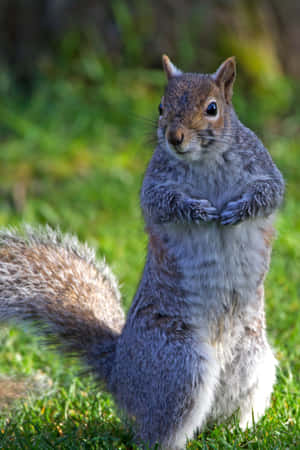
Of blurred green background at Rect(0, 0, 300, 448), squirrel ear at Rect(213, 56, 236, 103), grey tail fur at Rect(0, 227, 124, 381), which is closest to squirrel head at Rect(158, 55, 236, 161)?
squirrel ear at Rect(213, 56, 236, 103)

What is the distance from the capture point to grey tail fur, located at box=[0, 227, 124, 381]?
2213 millimetres

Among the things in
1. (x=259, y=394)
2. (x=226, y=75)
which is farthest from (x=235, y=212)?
(x=259, y=394)

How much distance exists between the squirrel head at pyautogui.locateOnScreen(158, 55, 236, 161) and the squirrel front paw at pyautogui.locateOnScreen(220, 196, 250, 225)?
169mm

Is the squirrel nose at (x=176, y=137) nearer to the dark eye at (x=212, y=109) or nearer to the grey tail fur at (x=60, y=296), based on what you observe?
the dark eye at (x=212, y=109)

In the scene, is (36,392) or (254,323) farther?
(36,392)

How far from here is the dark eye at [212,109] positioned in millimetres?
1933

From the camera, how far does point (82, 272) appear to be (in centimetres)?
237

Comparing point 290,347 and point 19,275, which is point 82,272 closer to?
point 19,275

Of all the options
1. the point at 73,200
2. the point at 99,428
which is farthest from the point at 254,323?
the point at 73,200

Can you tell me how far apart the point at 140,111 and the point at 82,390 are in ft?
10.1

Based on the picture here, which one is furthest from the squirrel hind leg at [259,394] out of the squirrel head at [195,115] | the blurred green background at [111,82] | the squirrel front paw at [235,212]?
the blurred green background at [111,82]

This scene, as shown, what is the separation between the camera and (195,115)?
6.23ft

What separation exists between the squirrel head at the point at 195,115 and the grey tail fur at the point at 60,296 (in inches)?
25.6

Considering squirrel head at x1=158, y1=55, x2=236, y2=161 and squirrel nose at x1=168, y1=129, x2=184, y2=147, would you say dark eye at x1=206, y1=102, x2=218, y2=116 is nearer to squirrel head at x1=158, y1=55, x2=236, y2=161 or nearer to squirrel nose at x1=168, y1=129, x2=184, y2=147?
squirrel head at x1=158, y1=55, x2=236, y2=161
